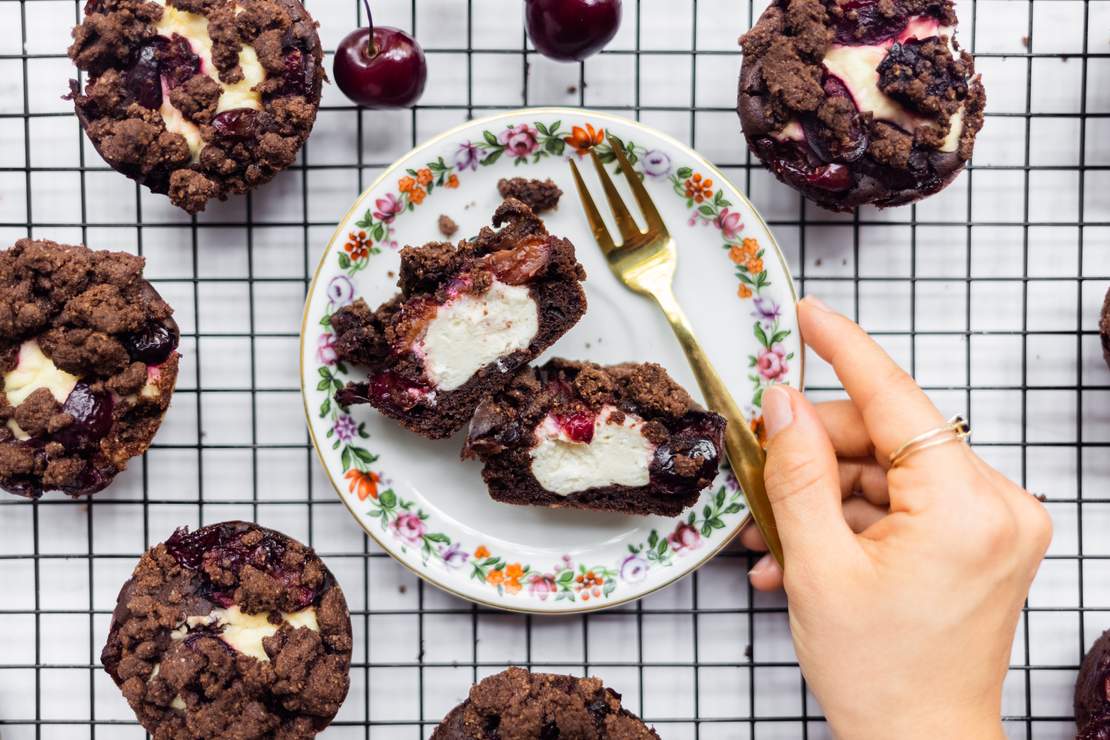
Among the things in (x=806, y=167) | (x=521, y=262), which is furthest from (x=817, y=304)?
(x=521, y=262)

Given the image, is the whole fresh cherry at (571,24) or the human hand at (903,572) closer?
the human hand at (903,572)

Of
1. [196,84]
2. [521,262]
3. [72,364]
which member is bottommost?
[72,364]

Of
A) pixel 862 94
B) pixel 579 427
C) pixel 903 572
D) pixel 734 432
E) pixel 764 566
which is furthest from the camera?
pixel 764 566

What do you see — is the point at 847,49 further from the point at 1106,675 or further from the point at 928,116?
the point at 1106,675

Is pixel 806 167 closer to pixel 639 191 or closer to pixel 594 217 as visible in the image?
pixel 639 191

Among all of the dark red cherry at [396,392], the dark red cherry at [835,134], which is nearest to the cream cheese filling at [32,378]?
the dark red cherry at [396,392]

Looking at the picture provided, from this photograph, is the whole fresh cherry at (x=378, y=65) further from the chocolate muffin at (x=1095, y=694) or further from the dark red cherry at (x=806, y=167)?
the chocolate muffin at (x=1095, y=694)
